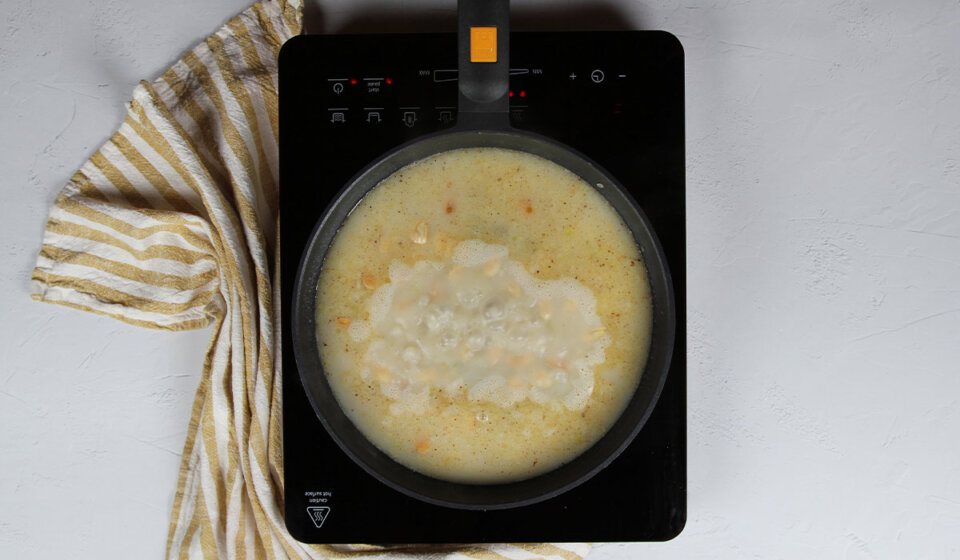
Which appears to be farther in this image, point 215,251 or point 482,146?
point 215,251

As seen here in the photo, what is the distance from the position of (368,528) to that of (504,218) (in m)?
0.47

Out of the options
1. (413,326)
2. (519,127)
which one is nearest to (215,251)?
(413,326)

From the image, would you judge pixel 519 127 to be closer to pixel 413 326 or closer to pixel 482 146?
pixel 482 146

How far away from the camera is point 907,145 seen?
1.16 meters

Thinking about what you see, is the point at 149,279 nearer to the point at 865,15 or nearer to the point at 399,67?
the point at 399,67

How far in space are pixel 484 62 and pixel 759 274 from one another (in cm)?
55

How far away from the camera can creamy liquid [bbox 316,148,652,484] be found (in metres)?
1.00

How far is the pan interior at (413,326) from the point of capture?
99 centimetres

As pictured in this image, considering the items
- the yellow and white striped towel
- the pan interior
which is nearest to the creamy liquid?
the pan interior

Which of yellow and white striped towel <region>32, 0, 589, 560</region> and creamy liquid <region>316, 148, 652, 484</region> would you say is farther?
yellow and white striped towel <region>32, 0, 589, 560</region>

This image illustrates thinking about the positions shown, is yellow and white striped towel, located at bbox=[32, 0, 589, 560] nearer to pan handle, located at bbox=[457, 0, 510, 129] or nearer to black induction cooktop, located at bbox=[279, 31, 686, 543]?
black induction cooktop, located at bbox=[279, 31, 686, 543]

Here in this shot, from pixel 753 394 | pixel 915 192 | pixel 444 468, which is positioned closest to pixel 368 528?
pixel 444 468

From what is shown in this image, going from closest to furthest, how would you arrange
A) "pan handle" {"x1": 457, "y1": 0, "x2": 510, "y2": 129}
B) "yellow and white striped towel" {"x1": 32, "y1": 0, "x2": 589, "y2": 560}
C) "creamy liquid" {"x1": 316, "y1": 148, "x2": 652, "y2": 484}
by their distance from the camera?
1. "pan handle" {"x1": 457, "y1": 0, "x2": 510, "y2": 129}
2. "creamy liquid" {"x1": 316, "y1": 148, "x2": 652, "y2": 484}
3. "yellow and white striped towel" {"x1": 32, "y1": 0, "x2": 589, "y2": 560}

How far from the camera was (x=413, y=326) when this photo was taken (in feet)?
3.27
